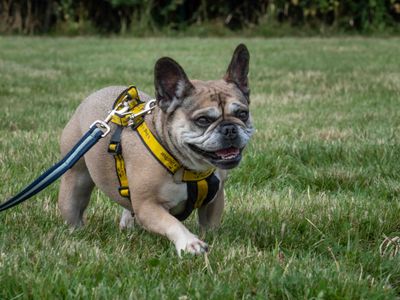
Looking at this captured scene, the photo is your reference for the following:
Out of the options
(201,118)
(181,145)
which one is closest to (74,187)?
(181,145)

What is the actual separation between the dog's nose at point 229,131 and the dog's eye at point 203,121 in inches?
3.9

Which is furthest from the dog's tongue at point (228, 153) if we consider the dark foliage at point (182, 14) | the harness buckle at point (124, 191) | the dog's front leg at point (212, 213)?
the dark foliage at point (182, 14)

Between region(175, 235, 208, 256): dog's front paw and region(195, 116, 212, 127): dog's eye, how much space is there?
0.50m

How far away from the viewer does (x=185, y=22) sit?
21.7 meters

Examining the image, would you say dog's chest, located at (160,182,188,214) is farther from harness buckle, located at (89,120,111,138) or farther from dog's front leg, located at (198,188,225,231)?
harness buckle, located at (89,120,111,138)

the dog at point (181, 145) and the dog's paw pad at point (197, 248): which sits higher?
the dog at point (181, 145)

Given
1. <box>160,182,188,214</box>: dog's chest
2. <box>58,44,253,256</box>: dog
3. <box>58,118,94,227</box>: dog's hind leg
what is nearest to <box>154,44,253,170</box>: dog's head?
<box>58,44,253,256</box>: dog

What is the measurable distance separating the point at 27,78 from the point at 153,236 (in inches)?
305

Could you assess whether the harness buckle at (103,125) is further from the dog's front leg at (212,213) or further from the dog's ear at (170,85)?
the dog's front leg at (212,213)

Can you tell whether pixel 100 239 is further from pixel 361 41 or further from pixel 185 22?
pixel 185 22

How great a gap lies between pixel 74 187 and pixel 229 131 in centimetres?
109

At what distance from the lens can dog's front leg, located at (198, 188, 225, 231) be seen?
3527 mm

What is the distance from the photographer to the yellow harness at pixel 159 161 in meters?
3.31

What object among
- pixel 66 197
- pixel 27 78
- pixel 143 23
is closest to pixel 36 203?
pixel 66 197
